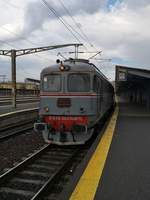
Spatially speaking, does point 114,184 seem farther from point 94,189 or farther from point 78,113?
point 78,113

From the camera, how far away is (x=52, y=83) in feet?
46.8

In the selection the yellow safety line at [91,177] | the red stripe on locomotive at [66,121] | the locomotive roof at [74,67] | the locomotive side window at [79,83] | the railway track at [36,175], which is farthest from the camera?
the locomotive roof at [74,67]

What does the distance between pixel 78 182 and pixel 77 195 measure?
0.83m

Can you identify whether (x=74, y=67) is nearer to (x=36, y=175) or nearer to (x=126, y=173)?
(x=36, y=175)

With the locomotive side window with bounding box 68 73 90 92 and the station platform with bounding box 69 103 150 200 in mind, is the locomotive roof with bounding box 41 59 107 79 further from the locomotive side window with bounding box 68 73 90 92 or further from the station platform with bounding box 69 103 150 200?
the station platform with bounding box 69 103 150 200

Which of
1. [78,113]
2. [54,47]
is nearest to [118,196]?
[78,113]

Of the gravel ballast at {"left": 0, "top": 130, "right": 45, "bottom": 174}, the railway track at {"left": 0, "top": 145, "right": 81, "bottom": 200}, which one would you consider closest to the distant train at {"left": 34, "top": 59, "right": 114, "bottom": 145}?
the railway track at {"left": 0, "top": 145, "right": 81, "bottom": 200}

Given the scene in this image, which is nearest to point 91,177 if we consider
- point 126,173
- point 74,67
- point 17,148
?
point 126,173

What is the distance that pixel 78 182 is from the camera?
730 centimetres

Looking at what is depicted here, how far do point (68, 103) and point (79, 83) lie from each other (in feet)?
2.60

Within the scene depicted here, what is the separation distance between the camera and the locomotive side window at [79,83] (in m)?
13.9

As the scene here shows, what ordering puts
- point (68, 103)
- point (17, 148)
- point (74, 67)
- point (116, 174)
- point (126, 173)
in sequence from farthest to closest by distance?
point (74, 67) → point (17, 148) → point (68, 103) → point (126, 173) → point (116, 174)

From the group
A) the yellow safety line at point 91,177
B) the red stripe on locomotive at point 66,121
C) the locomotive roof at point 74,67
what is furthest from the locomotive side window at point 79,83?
the yellow safety line at point 91,177

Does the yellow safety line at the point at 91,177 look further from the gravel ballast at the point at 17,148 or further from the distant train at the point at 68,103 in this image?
the distant train at the point at 68,103
